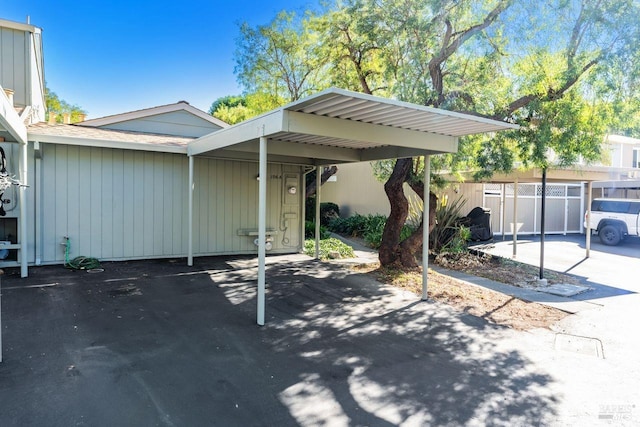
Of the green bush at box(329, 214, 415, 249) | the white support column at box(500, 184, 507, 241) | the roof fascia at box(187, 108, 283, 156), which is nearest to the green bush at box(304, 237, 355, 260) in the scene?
the green bush at box(329, 214, 415, 249)

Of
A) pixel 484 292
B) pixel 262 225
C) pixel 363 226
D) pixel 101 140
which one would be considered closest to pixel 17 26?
pixel 101 140

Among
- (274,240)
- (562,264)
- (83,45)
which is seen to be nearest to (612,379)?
(562,264)

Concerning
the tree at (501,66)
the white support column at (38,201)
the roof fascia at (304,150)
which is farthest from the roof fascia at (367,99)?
the white support column at (38,201)

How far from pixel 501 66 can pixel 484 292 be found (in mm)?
4361

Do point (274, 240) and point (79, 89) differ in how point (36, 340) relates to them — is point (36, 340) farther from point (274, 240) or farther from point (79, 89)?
point (79, 89)

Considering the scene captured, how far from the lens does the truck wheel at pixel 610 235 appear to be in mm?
11852

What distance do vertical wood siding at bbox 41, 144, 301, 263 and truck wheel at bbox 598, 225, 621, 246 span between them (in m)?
10.2

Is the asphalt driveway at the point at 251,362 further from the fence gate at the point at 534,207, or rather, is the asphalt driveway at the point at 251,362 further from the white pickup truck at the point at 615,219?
the white pickup truck at the point at 615,219

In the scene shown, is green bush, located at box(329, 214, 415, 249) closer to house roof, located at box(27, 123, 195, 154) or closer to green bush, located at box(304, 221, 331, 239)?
green bush, located at box(304, 221, 331, 239)

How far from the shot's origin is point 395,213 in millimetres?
7875

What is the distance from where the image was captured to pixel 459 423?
2.60m

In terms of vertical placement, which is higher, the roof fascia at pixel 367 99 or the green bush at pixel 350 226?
the roof fascia at pixel 367 99

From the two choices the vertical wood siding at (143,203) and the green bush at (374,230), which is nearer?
the vertical wood siding at (143,203)

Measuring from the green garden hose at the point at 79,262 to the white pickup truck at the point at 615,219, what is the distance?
14.2 m
